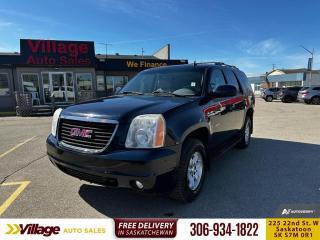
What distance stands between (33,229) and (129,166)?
→ 1371 mm

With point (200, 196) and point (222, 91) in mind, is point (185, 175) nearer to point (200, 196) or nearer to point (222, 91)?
point (200, 196)

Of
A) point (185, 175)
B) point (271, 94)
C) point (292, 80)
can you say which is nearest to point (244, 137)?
point (185, 175)

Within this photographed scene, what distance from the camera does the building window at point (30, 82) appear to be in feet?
62.0

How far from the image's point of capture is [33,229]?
2777 millimetres

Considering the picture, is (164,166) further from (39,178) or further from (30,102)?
(30,102)

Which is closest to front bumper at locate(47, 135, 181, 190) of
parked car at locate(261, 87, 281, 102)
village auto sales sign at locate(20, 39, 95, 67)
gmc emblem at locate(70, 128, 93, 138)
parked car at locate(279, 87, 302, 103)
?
gmc emblem at locate(70, 128, 93, 138)

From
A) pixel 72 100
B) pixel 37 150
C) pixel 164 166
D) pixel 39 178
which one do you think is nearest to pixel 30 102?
pixel 72 100

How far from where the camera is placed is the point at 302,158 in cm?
516

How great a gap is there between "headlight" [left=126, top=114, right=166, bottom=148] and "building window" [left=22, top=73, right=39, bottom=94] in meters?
19.0

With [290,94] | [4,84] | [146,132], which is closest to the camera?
[146,132]

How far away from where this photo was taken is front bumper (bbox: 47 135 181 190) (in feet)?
8.38

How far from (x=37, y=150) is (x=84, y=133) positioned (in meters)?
4.07

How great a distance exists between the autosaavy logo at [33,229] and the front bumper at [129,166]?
65 centimetres

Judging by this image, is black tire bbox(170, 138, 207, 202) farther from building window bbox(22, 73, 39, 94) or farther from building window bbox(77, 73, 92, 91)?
building window bbox(22, 73, 39, 94)
